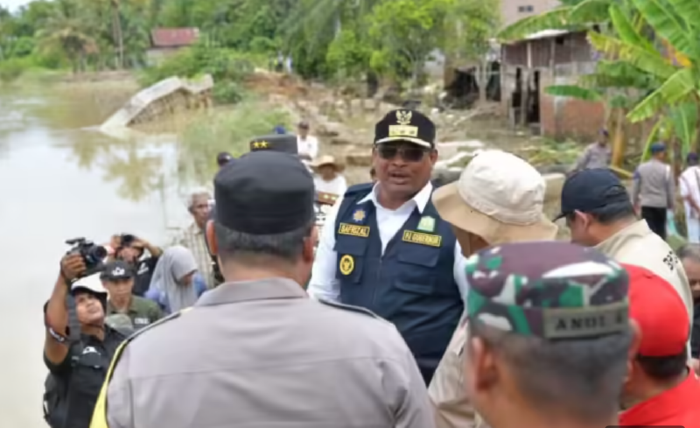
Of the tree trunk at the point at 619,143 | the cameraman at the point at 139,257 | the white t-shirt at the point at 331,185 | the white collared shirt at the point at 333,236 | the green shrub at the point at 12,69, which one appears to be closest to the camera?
the white collared shirt at the point at 333,236

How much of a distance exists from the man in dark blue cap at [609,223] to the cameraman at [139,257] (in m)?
3.66

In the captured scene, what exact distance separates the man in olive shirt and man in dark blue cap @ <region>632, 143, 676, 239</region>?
18.4ft

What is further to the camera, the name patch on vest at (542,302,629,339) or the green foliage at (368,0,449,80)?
the green foliage at (368,0,449,80)

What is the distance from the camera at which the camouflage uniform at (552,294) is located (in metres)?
1.23

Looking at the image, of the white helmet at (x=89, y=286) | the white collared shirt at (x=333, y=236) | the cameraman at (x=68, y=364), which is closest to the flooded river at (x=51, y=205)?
the white helmet at (x=89, y=286)

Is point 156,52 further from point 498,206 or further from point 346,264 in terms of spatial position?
point 498,206

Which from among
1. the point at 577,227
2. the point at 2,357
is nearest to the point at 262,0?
the point at 2,357

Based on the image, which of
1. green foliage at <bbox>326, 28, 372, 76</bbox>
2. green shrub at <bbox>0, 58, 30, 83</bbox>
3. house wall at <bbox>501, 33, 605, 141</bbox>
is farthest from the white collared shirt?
green shrub at <bbox>0, 58, 30, 83</bbox>

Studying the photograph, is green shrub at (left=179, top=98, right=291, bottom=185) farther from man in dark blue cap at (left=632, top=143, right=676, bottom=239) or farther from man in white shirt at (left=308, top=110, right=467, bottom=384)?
man in white shirt at (left=308, top=110, right=467, bottom=384)

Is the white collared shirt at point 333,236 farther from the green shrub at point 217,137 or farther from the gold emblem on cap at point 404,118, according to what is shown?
the green shrub at point 217,137

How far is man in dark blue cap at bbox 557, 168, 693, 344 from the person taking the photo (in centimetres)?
274

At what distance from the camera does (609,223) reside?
279 cm

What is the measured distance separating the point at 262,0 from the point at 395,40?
21098 millimetres

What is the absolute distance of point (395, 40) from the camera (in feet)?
88.3
